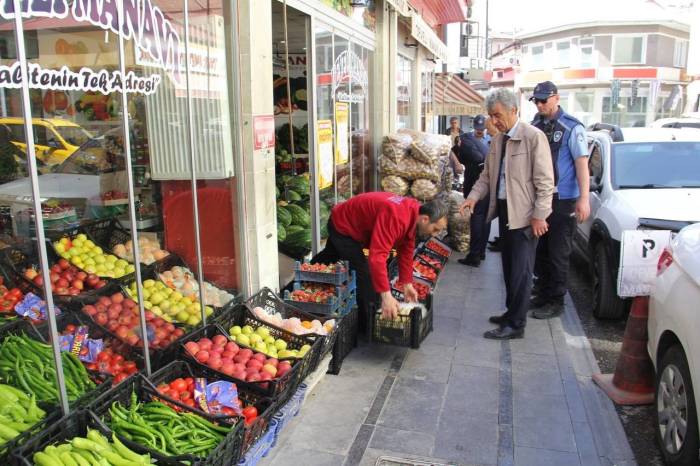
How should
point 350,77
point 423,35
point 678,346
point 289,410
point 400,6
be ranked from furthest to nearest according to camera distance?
point 423,35
point 400,6
point 350,77
point 289,410
point 678,346

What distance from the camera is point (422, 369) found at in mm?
4789

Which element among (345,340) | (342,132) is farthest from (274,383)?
(342,132)

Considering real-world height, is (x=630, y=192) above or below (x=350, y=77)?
below

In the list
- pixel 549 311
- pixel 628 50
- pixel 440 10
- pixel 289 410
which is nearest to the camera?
pixel 289 410

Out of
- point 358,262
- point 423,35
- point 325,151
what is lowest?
point 358,262

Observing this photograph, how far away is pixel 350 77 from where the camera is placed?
7617 mm

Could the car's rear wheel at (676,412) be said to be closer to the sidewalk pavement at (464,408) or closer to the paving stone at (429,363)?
the sidewalk pavement at (464,408)

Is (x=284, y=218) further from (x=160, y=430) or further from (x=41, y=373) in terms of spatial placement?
(x=160, y=430)

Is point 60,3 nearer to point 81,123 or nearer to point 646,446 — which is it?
point 81,123

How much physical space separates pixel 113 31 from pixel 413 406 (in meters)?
3.15

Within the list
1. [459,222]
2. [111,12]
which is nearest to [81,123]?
[111,12]

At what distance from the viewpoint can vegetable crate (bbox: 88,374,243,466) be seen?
274cm

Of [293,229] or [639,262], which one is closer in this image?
[639,262]

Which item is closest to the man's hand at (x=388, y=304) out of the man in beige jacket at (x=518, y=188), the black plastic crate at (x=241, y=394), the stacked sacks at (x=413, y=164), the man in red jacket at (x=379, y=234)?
the man in red jacket at (x=379, y=234)
